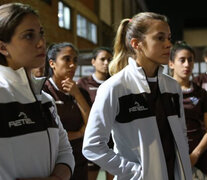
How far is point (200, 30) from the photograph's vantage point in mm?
20156

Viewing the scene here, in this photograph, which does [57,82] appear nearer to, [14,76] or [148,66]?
[148,66]

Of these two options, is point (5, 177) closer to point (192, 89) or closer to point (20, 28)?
point (20, 28)

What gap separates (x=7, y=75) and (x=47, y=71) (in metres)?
1.73

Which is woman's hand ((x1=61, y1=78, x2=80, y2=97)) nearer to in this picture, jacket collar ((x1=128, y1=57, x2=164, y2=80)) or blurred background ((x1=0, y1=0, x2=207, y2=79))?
jacket collar ((x1=128, y1=57, x2=164, y2=80))

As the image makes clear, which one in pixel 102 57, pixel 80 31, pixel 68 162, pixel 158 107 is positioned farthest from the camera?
pixel 80 31

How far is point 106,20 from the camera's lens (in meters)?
16.5

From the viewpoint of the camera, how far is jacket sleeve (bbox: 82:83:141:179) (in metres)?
1.79

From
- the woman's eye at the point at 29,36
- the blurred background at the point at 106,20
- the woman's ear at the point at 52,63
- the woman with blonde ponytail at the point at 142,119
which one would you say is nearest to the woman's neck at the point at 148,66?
the woman with blonde ponytail at the point at 142,119

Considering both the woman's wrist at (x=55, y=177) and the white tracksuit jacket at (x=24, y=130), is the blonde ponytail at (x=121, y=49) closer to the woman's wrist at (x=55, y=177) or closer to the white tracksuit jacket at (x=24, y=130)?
the white tracksuit jacket at (x=24, y=130)

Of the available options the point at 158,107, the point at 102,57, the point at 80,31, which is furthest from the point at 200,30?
the point at 158,107

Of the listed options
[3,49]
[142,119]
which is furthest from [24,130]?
[142,119]

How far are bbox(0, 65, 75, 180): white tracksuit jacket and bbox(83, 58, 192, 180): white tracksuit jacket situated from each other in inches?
13.9

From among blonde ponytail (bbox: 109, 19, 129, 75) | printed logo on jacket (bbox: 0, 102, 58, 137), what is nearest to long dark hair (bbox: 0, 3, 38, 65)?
printed logo on jacket (bbox: 0, 102, 58, 137)

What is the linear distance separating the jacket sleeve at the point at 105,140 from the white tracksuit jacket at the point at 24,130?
1.11 ft
